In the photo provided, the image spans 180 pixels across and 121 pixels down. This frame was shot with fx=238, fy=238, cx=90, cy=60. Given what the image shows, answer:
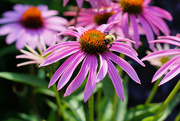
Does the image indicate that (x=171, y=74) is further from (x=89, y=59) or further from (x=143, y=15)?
(x=143, y=15)

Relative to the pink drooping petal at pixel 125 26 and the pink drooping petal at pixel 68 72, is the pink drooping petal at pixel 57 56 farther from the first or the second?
the pink drooping petal at pixel 125 26

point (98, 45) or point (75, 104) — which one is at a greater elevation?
point (98, 45)

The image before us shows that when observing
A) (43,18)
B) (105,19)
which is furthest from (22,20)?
(105,19)

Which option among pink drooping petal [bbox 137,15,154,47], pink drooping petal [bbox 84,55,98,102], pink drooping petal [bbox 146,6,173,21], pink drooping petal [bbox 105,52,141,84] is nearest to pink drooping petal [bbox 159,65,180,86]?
pink drooping petal [bbox 105,52,141,84]

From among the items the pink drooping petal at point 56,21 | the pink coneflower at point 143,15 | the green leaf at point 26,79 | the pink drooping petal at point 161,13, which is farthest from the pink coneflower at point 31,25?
the pink drooping petal at point 161,13

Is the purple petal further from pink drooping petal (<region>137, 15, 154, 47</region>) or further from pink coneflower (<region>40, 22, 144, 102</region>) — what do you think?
pink drooping petal (<region>137, 15, 154, 47</region>)

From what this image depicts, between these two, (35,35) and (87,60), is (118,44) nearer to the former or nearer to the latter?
(87,60)
